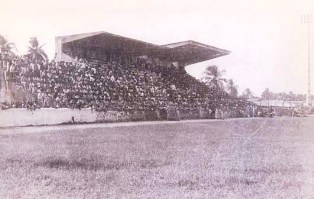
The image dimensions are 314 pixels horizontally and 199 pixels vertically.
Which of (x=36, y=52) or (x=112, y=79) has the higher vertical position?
(x=36, y=52)

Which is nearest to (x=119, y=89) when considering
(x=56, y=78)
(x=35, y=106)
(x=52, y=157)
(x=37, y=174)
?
(x=56, y=78)

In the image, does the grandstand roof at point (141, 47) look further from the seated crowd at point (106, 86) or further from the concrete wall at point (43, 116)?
the concrete wall at point (43, 116)

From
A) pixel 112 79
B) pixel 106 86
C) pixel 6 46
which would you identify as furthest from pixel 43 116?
pixel 112 79

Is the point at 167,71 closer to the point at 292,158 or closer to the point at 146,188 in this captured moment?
the point at 292,158

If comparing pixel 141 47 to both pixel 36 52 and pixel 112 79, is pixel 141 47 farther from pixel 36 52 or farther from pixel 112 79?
pixel 36 52

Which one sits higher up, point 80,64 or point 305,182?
point 80,64

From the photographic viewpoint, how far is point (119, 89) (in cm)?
1248

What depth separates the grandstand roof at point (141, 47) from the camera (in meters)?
11.9

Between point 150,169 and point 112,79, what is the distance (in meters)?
8.13

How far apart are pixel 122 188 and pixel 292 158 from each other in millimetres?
2575

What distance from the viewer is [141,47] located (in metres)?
14.8

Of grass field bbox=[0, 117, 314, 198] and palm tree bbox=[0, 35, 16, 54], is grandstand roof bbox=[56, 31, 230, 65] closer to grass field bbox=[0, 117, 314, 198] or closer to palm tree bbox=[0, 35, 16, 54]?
palm tree bbox=[0, 35, 16, 54]

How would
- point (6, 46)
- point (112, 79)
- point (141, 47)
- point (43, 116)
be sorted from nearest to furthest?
point (6, 46), point (43, 116), point (112, 79), point (141, 47)

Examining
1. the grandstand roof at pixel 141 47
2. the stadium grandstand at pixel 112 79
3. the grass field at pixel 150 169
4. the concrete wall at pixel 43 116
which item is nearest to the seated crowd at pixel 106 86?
the stadium grandstand at pixel 112 79
